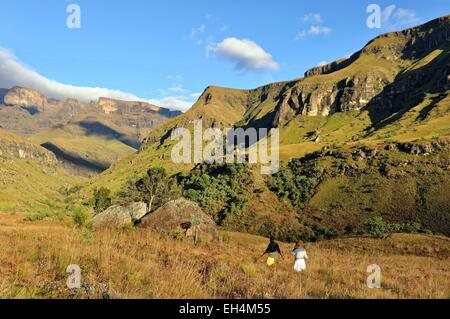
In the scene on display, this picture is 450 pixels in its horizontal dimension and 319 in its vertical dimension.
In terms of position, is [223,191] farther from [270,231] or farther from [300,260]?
[300,260]

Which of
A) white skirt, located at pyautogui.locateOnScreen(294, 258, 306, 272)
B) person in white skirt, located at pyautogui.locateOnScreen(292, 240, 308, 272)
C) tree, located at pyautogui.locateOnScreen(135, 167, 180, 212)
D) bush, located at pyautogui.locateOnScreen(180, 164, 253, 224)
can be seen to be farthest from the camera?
bush, located at pyautogui.locateOnScreen(180, 164, 253, 224)

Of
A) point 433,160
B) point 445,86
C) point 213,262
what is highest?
point 445,86

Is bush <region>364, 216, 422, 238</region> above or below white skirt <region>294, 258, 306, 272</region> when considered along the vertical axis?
below

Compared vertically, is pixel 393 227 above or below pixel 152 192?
below

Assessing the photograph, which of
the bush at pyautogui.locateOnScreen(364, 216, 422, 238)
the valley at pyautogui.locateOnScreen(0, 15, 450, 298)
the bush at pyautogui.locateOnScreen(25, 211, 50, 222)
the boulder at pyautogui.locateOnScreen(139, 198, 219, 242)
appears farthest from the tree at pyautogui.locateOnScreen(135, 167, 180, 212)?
the boulder at pyautogui.locateOnScreen(139, 198, 219, 242)

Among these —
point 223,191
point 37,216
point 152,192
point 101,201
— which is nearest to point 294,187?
point 223,191

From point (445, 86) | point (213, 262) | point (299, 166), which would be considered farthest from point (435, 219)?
point (445, 86)

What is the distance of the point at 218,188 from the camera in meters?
108

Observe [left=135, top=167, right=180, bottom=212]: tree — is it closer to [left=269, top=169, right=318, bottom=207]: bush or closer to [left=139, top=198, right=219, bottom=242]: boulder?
[left=269, top=169, right=318, bottom=207]: bush

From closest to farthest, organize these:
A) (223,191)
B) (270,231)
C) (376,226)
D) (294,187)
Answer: (376,226) → (270,231) → (294,187) → (223,191)

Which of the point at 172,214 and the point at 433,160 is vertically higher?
the point at 433,160

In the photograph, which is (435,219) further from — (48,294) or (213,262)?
(48,294)

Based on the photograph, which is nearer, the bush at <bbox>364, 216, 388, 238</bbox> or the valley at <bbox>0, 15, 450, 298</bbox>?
the valley at <bbox>0, 15, 450, 298</bbox>

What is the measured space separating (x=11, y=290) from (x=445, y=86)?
208 meters
